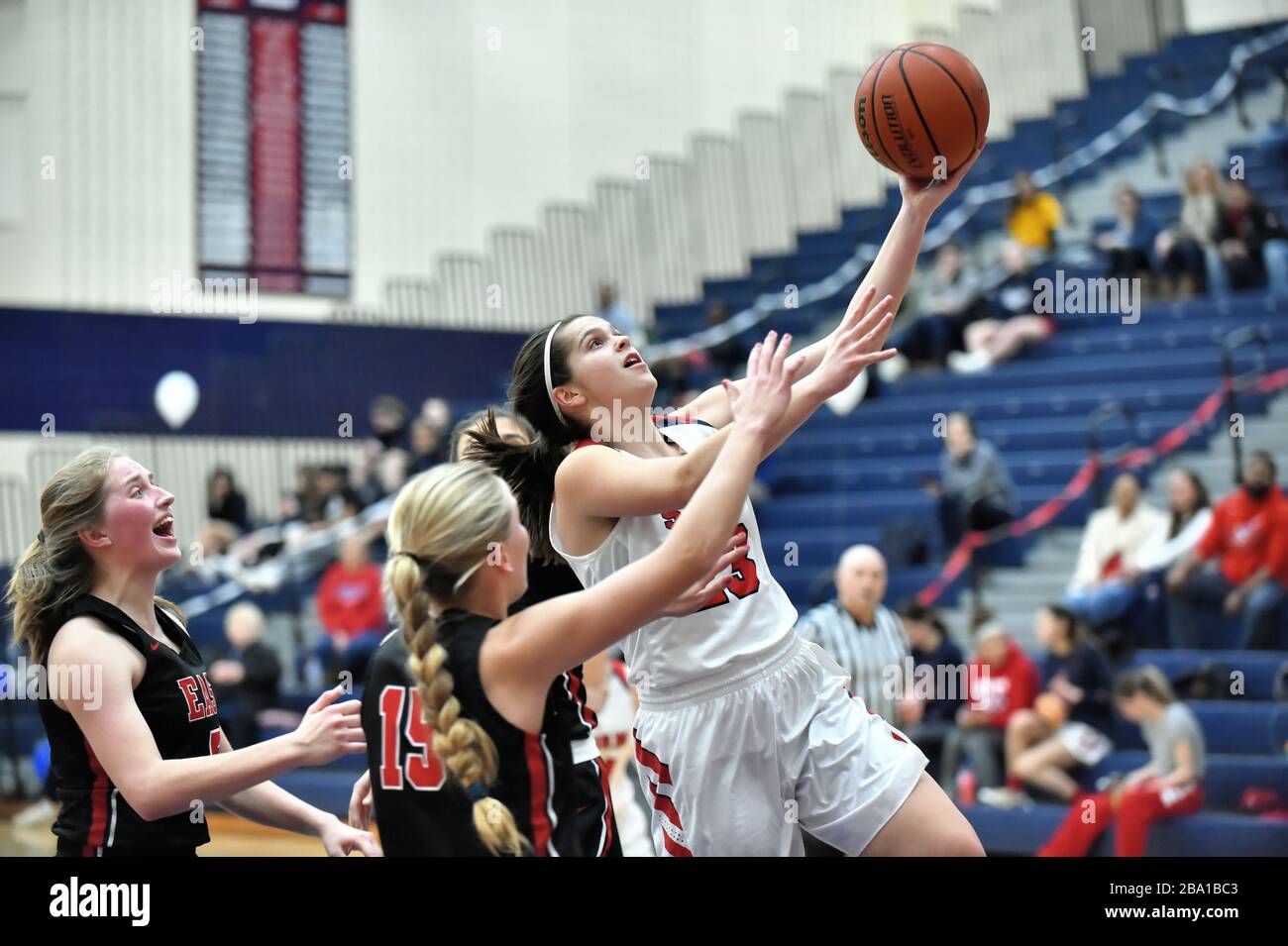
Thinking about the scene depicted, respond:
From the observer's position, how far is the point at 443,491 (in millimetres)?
2670

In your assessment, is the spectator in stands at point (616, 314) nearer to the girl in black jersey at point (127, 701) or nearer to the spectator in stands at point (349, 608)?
the spectator in stands at point (349, 608)

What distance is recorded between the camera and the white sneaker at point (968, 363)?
10852 mm

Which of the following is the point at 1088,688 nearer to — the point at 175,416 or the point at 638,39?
the point at 175,416

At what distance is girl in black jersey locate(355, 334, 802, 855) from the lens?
258cm

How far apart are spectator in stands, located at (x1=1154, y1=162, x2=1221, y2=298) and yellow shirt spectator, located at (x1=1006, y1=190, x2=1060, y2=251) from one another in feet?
3.60

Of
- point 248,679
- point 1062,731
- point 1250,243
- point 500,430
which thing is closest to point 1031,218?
point 1250,243

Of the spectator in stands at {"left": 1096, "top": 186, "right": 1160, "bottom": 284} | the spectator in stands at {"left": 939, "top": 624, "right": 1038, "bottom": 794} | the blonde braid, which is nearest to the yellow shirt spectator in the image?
the spectator in stands at {"left": 1096, "top": 186, "right": 1160, "bottom": 284}

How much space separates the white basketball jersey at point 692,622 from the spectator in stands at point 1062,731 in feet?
13.5

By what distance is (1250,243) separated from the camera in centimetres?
1013

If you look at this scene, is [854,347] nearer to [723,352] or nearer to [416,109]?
[723,352]

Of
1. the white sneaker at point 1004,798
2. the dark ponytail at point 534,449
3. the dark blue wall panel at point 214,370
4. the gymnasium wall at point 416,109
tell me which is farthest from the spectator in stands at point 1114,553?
the gymnasium wall at point 416,109
